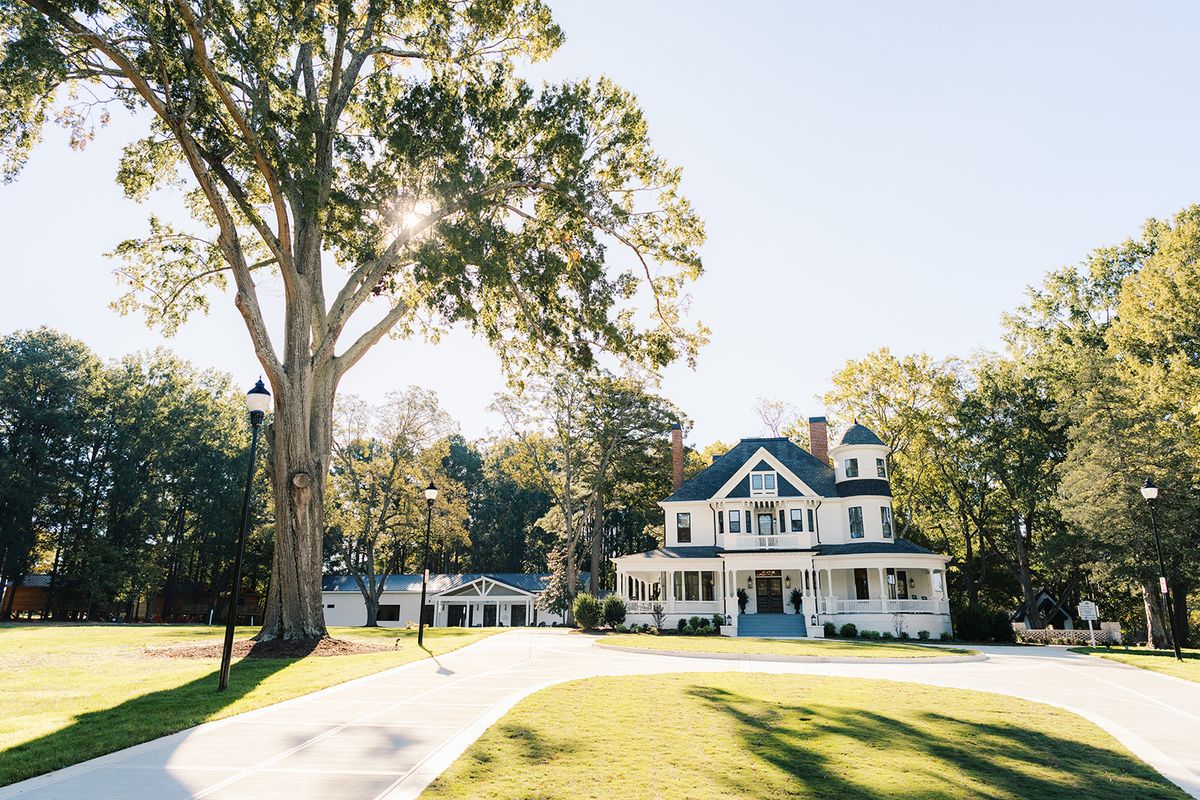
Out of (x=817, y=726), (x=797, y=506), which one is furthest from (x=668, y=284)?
(x=797, y=506)

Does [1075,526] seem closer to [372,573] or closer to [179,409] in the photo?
[372,573]

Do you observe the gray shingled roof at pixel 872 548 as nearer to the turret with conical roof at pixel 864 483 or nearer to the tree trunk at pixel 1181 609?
the turret with conical roof at pixel 864 483

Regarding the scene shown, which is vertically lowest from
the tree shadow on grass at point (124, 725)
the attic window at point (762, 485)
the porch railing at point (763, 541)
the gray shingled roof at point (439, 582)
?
the tree shadow on grass at point (124, 725)

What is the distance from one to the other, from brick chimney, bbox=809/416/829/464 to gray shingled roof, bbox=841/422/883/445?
342 centimetres

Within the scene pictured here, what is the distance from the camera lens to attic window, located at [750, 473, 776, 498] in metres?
35.3

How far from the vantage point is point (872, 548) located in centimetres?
3244

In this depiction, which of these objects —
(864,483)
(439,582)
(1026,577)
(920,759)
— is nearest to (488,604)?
(439,582)

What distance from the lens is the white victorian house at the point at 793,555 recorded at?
31.4 meters

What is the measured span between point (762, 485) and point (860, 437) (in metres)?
5.53

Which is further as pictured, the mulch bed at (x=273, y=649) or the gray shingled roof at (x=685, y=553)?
the gray shingled roof at (x=685, y=553)

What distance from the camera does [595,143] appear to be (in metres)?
19.2

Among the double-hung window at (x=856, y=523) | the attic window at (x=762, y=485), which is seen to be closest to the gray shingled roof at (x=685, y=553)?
the attic window at (x=762, y=485)

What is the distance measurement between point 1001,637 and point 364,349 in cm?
2819

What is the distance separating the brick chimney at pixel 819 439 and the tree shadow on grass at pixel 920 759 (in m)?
30.4
